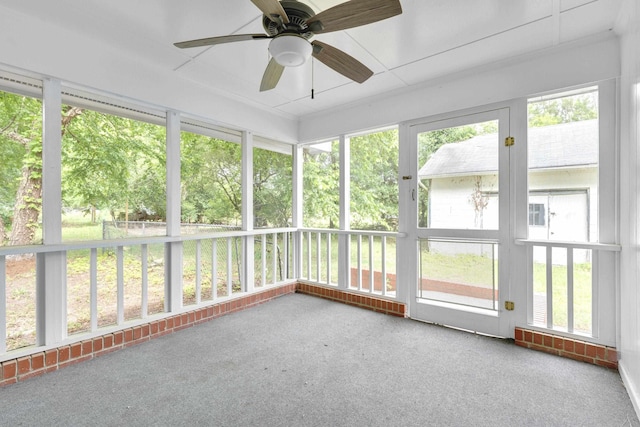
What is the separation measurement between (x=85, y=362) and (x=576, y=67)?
450 cm

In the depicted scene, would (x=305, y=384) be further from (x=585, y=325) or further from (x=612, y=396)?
(x=585, y=325)

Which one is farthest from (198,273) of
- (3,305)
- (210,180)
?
(3,305)

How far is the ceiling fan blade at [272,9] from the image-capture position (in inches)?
53.7

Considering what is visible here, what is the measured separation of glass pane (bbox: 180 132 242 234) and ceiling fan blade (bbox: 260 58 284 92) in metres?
1.33

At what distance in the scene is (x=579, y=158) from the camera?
2377 mm

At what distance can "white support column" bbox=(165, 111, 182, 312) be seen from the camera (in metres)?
2.89

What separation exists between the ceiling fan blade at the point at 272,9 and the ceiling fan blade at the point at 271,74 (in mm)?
350

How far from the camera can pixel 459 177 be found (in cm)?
295

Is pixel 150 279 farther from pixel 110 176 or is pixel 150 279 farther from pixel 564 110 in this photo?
pixel 564 110

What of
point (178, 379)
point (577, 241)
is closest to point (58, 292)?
point (178, 379)

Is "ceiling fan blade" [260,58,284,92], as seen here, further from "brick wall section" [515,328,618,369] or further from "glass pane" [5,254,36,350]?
"brick wall section" [515,328,618,369]

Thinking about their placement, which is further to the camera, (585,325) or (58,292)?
(585,325)

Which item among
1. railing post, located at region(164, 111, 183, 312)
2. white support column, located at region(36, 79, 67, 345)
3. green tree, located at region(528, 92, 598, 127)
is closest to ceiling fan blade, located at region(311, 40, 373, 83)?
green tree, located at region(528, 92, 598, 127)

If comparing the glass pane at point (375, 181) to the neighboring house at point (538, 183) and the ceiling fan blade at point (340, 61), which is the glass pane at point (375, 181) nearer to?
the neighboring house at point (538, 183)
